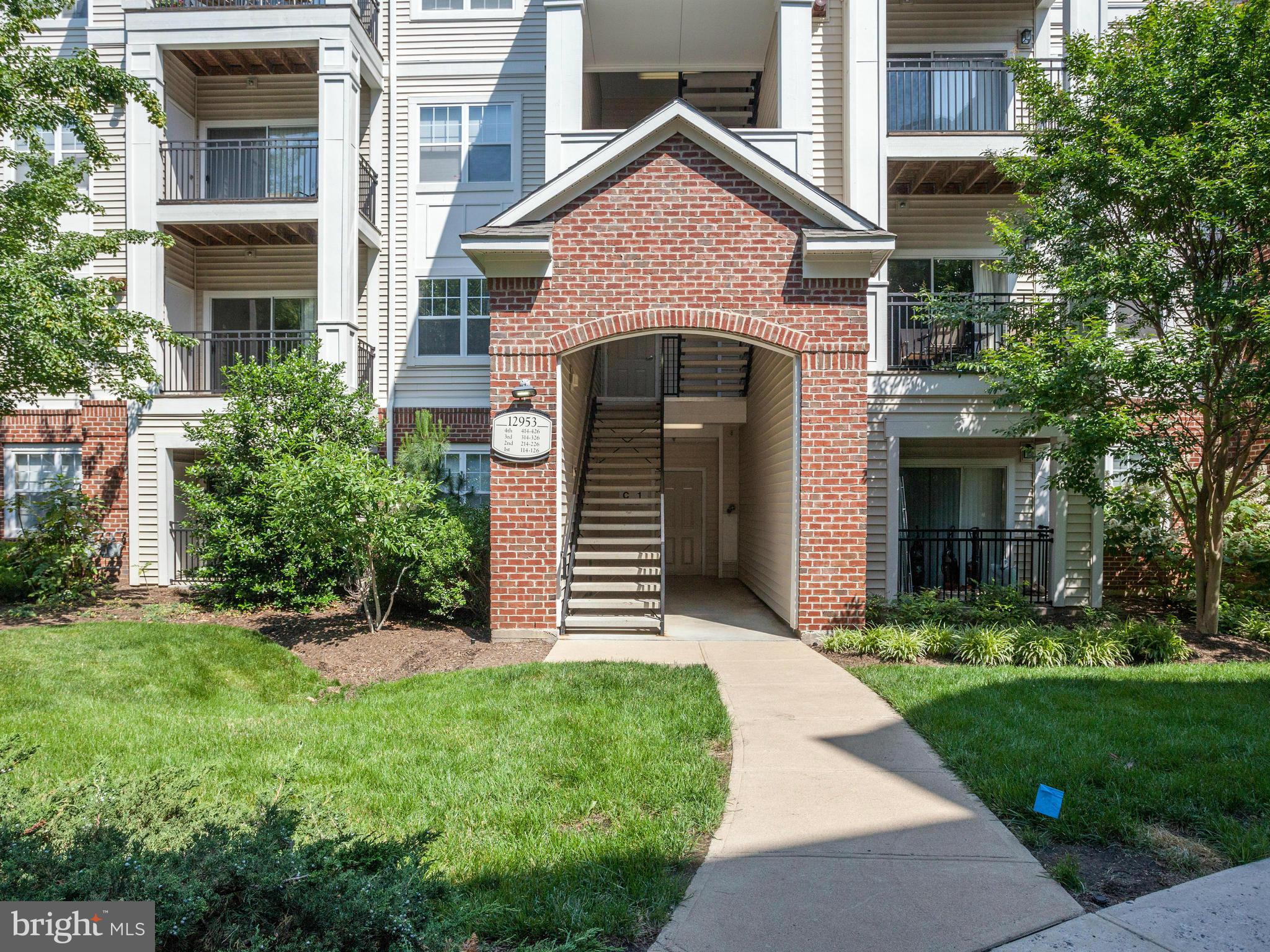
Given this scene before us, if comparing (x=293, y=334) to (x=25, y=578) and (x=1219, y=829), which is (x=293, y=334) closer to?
(x=25, y=578)

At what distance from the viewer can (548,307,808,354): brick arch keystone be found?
31.6ft

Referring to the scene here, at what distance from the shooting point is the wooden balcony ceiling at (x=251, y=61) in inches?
547

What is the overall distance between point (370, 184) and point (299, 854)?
14061 mm

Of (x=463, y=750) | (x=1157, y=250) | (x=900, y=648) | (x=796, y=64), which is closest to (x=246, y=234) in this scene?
(x=796, y=64)

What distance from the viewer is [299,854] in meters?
2.92

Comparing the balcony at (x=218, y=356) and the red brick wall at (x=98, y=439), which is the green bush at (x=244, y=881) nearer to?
the balcony at (x=218, y=356)

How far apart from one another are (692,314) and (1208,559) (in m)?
7.54

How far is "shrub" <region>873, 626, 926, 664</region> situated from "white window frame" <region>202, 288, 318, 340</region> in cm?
1217

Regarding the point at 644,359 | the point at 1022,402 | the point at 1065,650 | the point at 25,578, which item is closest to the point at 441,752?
the point at 1065,650

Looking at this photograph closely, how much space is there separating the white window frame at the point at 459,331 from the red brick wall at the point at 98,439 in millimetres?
5080

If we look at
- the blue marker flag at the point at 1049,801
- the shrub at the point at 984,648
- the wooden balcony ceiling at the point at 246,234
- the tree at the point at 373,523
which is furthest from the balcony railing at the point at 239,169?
the blue marker flag at the point at 1049,801

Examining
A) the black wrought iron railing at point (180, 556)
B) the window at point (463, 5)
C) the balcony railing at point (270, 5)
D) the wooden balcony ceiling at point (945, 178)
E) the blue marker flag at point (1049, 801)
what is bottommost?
the blue marker flag at point (1049, 801)

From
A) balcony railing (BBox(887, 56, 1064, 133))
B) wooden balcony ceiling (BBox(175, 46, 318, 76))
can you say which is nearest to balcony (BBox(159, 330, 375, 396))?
wooden balcony ceiling (BBox(175, 46, 318, 76))

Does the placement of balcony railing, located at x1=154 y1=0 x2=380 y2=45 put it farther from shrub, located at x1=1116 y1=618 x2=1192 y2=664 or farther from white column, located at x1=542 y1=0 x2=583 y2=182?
shrub, located at x1=1116 y1=618 x2=1192 y2=664
